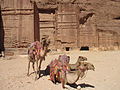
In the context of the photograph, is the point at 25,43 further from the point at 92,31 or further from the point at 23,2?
the point at 92,31

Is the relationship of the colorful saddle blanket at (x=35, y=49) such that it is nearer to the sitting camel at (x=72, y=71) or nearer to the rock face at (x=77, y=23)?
the sitting camel at (x=72, y=71)

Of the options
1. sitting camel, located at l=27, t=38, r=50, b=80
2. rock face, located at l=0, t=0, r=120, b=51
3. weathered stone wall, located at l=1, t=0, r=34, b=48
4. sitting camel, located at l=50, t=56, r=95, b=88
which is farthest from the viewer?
rock face, located at l=0, t=0, r=120, b=51

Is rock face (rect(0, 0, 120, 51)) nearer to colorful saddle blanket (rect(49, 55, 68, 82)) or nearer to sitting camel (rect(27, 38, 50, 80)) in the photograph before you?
sitting camel (rect(27, 38, 50, 80))

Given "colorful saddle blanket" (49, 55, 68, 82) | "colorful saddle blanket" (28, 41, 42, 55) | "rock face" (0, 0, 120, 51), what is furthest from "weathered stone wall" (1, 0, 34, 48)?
"colorful saddle blanket" (49, 55, 68, 82)

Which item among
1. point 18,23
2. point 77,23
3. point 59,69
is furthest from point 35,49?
point 77,23

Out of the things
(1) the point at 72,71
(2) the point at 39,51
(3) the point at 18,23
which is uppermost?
(3) the point at 18,23

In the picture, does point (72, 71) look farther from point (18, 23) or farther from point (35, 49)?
point (18, 23)

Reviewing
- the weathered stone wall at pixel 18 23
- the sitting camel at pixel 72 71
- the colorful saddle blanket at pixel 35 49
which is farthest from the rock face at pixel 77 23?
the sitting camel at pixel 72 71

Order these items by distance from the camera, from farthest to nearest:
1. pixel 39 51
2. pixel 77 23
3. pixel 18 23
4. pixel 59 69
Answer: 1. pixel 77 23
2. pixel 18 23
3. pixel 39 51
4. pixel 59 69

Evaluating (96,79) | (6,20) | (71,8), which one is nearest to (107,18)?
(71,8)

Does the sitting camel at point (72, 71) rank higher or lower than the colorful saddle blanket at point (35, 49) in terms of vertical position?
lower

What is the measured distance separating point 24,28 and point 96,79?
11.0 meters

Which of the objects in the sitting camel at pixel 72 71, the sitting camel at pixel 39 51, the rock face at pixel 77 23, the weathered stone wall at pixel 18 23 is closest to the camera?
the sitting camel at pixel 72 71

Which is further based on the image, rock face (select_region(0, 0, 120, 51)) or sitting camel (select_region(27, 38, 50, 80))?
rock face (select_region(0, 0, 120, 51))
